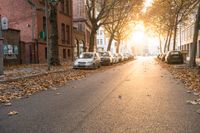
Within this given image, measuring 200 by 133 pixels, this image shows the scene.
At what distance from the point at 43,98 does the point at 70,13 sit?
40.2 metres

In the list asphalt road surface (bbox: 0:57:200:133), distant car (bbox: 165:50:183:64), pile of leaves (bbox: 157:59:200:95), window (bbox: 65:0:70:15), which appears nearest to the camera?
asphalt road surface (bbox: 0:57:200:133)

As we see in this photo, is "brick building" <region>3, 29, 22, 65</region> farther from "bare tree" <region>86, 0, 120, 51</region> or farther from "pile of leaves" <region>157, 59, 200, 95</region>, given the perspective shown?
"pile of leaves" <region>157, 59, 200, 95</region>

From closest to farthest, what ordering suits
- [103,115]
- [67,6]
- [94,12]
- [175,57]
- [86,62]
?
[103,115] < [86,62] < [175,57] < [94,12] < [67,6]

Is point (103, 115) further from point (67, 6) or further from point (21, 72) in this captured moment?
point (67, 6)

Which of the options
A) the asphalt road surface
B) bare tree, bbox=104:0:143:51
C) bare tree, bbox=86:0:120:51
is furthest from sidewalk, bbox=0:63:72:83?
Answer: bare tree, bbox=104:0:143:51

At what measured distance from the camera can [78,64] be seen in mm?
28047

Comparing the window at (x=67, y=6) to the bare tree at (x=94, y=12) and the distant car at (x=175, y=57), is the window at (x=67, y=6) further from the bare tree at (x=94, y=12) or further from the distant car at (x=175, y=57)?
the distant car at (x=175, y=57)

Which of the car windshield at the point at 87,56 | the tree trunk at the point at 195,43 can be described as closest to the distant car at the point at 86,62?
the car windshield at the point at 87,56

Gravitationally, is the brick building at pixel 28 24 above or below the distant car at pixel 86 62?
above

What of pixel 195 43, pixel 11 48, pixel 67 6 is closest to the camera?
pixel 195 43

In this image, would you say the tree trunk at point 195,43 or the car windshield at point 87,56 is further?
the car windshield at point 87,56

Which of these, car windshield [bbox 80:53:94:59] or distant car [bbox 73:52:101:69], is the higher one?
car windshield [bbox 80:53:94:59]

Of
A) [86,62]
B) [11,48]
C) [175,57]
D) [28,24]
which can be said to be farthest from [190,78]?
[28,24]

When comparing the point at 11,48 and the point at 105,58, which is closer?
the point at 11,48
